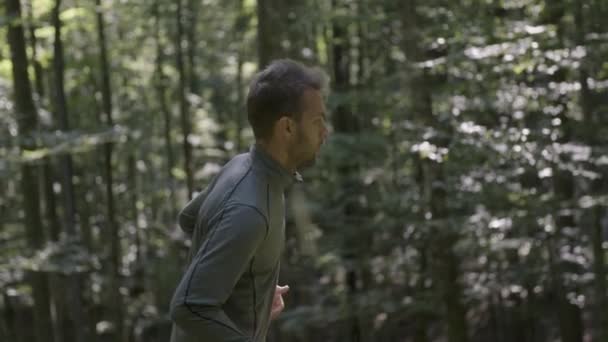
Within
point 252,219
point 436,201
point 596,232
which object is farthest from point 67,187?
point 252,219

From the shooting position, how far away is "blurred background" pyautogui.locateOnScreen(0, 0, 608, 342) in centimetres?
946

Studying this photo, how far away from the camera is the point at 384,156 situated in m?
14.9

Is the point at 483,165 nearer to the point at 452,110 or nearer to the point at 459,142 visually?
the point at 452,110

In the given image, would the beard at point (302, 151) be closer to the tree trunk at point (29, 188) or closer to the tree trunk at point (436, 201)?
the tree trunk at point (436, 201)

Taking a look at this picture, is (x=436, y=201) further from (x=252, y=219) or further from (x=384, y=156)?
(x=252, y=219)

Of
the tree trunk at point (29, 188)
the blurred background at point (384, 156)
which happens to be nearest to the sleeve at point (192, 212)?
the blurred background at point (384, 156)

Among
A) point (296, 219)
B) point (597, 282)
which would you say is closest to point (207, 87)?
point (296, 219)

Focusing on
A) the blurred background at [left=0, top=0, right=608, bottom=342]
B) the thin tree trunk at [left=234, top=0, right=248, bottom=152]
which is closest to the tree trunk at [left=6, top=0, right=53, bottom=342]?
the blurred background at [left=0, top=0, right=608, bottom=342]

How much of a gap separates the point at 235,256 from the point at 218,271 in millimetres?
62

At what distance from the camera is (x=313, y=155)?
2.60 m

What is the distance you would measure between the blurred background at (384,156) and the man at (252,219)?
18.4ft

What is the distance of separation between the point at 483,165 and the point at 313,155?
325 inches

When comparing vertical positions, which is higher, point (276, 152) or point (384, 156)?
point (276, 152)

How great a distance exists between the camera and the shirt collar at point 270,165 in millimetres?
2535
